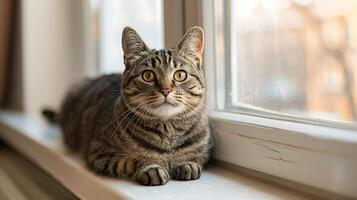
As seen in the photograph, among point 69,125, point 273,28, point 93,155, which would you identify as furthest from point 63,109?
point 273,28

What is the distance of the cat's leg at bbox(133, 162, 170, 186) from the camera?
0.87 metres

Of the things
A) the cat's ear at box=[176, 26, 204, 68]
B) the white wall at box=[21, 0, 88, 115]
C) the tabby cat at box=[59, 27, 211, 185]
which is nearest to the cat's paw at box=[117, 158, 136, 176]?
the tabby cat at box=[59, 27, 211, 185]

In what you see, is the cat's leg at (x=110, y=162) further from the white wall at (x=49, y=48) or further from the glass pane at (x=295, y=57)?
the white wall at (x=49, y=48)

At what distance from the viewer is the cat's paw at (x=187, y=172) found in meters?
0.91

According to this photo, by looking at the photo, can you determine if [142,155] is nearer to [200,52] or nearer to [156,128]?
[156,128]

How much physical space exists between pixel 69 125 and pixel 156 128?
21.7 inches

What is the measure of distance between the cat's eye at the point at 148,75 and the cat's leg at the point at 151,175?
0.16 meters

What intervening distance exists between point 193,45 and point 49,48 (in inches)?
47.0

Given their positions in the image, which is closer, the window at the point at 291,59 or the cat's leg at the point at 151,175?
the window at the point at 291,59

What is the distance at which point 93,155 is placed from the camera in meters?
1.02

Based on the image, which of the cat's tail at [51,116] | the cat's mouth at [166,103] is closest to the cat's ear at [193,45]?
the cat's mouth at [166,103]

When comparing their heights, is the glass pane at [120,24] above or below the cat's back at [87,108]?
above

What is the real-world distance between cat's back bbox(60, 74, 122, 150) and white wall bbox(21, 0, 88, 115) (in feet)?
1.33

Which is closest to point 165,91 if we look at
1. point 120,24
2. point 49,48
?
point 120,24
